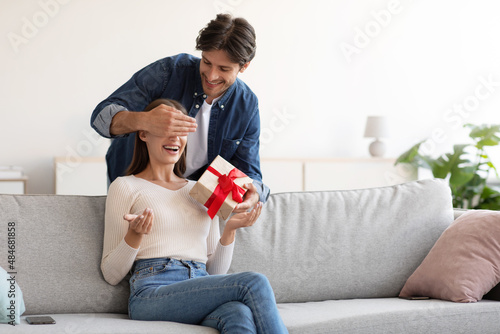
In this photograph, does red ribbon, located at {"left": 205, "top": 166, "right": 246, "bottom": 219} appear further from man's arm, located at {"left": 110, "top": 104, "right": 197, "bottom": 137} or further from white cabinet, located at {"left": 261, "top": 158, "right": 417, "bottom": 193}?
white cabinet, located at {"left": 261, "top": 158, "right": 417, "bottom": 193}

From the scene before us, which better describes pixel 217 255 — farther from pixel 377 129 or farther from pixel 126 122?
pixel 377 129

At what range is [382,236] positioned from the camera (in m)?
2.39

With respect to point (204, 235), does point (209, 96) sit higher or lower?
higher

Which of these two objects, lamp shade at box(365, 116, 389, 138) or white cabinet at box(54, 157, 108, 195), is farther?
lamp shade at box(365, 116, 389, 138)

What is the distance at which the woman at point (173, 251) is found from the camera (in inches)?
67.4

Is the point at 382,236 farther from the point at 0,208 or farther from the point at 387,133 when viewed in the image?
the point at 387,133

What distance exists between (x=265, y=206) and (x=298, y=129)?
2971 millimetres

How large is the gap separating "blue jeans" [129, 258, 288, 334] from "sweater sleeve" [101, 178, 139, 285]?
0.07m

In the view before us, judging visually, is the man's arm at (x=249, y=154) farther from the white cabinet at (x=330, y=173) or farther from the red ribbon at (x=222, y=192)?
the white cabinet at (x=330, y=173)

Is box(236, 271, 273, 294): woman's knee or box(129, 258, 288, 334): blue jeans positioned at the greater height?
box(236, 271, 273, 294): woman's knee

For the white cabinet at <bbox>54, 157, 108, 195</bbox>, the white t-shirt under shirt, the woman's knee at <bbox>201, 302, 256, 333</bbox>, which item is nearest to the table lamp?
the white cabinet at <bbox>54, 157, 108, 195</bbox>

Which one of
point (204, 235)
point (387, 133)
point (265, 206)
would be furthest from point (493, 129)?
point (204, 235)

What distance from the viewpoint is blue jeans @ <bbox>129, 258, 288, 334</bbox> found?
167cm

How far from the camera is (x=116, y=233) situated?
194 cm
